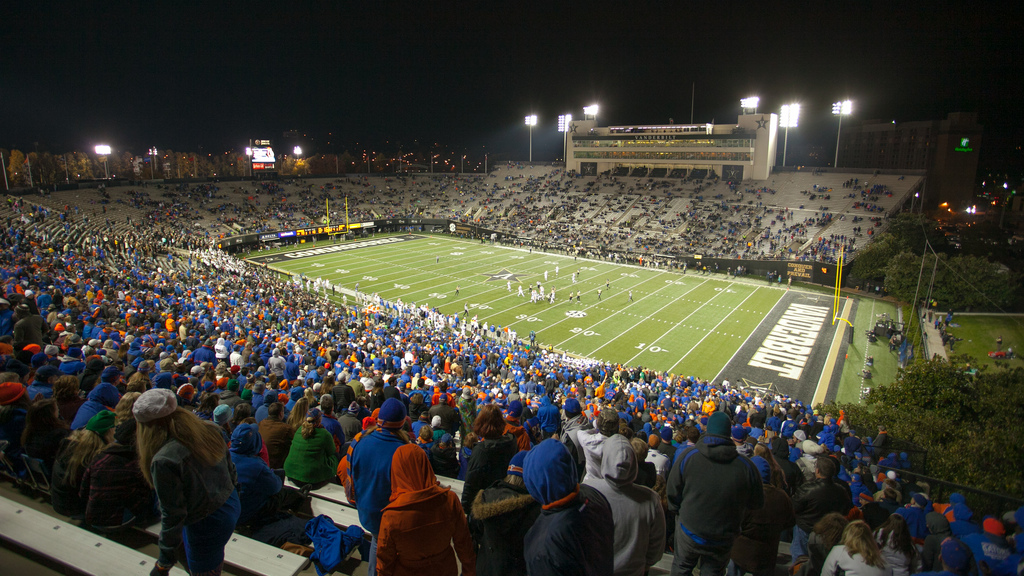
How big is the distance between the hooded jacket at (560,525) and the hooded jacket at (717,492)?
1.38 metres

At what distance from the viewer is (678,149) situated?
66.2 meters

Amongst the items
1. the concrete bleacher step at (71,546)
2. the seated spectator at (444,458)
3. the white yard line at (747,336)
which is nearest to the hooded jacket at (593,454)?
the seated spectator at (444,458)

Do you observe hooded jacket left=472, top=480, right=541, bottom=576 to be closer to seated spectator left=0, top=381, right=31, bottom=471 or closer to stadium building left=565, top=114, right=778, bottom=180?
seated spectator left=0, top=381, right=31, bottom=471

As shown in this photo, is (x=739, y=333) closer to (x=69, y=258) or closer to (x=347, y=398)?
(x=347, y=398)

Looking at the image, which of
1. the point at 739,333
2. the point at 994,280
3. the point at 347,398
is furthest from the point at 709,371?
the point at 347,398

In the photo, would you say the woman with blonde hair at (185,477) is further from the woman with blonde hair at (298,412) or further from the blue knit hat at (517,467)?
the woman with blonde hair at (298,412)

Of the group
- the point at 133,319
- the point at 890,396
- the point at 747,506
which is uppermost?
the point at 747,506

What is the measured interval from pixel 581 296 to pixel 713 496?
3080 cm

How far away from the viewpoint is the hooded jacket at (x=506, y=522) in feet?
8.83

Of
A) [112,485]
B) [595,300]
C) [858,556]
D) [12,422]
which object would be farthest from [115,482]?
[595,300]

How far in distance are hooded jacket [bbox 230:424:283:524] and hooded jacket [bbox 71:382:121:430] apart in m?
1.29

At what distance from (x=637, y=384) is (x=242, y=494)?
50.1ft

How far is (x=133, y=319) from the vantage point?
12.3 m

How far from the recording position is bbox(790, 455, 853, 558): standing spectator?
14.8ft
